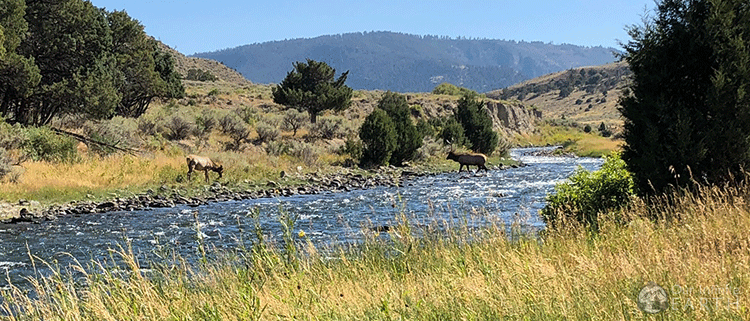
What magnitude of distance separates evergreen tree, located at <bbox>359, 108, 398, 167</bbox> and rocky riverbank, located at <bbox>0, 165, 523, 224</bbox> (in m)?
1.93

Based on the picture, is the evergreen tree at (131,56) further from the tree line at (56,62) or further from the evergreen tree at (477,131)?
the evergreen tree at (477,131)

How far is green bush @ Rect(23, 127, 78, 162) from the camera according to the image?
2439 cm

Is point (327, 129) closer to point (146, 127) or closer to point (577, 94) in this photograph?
point (146, 127)

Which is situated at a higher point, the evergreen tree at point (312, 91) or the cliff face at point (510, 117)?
the evergreen tree at point (312, 91)

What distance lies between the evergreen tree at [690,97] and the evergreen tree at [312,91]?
40.4 m

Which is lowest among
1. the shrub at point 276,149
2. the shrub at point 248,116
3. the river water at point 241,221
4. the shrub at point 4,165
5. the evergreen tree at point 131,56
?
the river water at point 241,221

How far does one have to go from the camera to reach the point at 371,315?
454 cm

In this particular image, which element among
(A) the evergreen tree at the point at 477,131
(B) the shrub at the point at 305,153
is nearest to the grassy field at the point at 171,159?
(B) the shrub at the point at 305,153

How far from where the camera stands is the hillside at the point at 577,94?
12169cm

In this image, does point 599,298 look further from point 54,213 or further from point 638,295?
point 54,213

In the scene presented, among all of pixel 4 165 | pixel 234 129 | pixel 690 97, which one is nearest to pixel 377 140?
pixel 234 129

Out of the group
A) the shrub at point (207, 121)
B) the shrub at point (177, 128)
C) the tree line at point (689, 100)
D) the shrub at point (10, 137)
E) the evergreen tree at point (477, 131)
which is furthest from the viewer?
the evergreen tree at point (477, 131)

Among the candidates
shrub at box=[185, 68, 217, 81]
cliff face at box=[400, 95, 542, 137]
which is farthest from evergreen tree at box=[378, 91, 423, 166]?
shrub at box=[185, 68, 217, 81]

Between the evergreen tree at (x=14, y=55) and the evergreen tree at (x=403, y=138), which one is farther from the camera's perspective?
the evergreen tree at (x=403, y=138)
